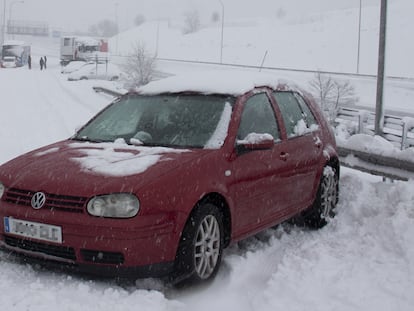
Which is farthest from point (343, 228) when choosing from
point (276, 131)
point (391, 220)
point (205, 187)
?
point (205, 187)

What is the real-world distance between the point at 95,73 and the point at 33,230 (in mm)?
32226

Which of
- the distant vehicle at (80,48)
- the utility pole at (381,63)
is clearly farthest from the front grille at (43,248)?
the distant vehicle at (80,48)

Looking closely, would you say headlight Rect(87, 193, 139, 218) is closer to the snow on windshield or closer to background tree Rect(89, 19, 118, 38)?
the snow on windshield

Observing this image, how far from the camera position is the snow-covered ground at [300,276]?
12.3 ft

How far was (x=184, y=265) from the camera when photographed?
3.99 meters

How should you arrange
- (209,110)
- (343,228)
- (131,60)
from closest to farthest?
(209,110)
(343,228)
(131,60)

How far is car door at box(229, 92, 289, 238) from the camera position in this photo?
458 cm

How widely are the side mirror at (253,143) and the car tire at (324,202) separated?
163cm

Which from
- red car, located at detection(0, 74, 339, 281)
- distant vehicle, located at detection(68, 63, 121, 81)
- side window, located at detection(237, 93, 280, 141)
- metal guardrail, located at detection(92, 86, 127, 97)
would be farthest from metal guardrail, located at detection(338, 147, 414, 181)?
distant vehicle, located at detection(68, 63, 121, 81)

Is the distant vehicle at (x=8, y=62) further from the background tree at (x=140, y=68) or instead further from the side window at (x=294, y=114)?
the side window at (x=294, y=114)

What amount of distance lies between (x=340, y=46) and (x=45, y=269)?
70523 millimetres

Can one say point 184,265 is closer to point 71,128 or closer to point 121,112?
point 121,112

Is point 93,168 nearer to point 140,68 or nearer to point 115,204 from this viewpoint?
point 115,204

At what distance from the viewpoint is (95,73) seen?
35156 millimetres
